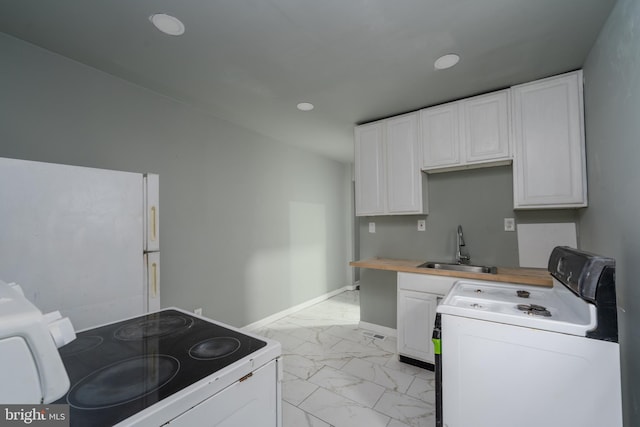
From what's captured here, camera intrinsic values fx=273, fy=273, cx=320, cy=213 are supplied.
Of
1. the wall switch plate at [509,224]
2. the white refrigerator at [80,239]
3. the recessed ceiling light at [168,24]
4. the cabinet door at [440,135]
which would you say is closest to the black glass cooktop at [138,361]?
the white refrigerator at [80,239]

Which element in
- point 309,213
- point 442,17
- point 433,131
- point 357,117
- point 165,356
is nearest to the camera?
point 165,356

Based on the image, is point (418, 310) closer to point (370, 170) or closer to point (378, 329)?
point (378, 329)

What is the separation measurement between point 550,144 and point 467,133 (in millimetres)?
612

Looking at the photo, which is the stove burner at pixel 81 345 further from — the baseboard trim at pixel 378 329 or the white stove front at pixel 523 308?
the baseboard trim at pixel 378 329

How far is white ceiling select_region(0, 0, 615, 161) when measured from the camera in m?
1.51

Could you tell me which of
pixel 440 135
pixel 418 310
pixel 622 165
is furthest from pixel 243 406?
pixel 440 135

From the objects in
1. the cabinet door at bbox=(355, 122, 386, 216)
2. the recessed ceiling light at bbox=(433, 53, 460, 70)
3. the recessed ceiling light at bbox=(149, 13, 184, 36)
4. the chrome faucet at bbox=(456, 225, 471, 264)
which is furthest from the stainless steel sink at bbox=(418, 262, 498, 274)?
the recessed ceiling light at bbox=(149, 13, 184, 36)

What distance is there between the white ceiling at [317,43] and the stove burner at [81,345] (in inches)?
66.1

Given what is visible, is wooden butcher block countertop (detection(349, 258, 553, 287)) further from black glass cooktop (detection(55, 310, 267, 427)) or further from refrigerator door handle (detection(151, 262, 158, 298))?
refrigerator door handle (detection(151, 262, 158, 298))

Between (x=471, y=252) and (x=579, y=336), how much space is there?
62.5 inches

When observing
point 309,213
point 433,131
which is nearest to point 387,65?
point 433,131

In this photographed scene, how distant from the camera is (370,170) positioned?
308 centimetres

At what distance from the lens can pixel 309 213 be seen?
438 centimetres

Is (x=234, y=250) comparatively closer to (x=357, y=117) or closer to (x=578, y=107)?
(x=357, y=117)
